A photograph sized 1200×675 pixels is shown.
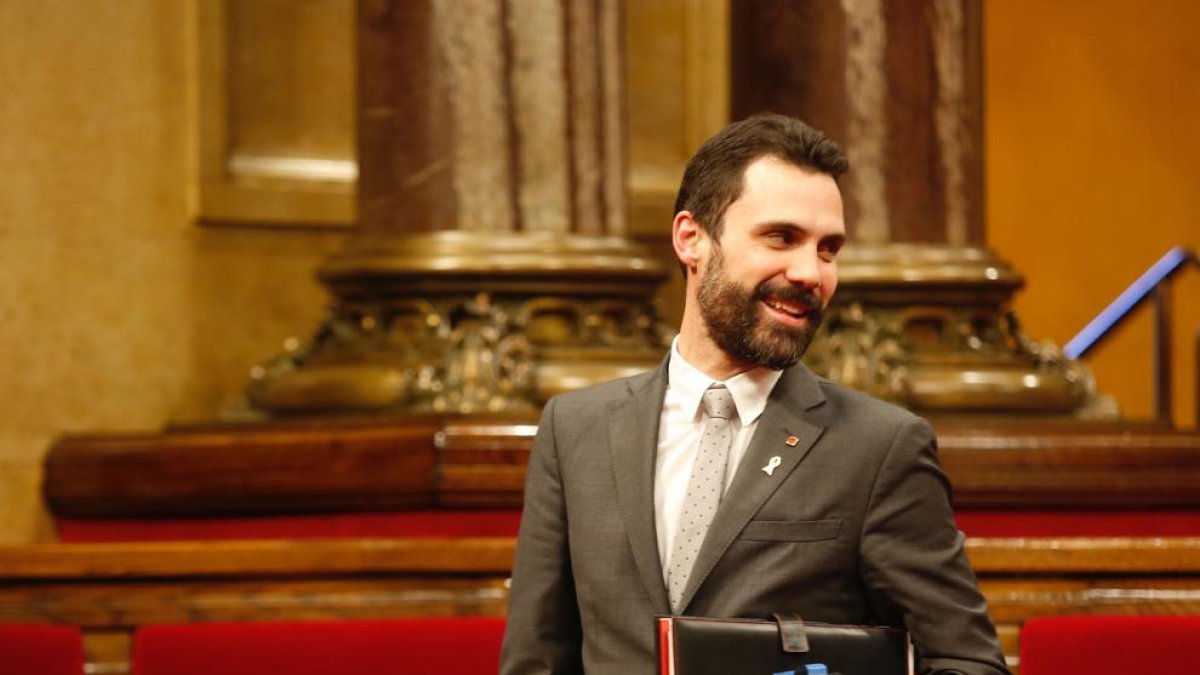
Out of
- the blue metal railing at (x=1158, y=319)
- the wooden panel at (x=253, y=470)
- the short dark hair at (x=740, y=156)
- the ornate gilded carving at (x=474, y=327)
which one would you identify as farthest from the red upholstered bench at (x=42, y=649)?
the blue metal railing at (x=1158, y=319)

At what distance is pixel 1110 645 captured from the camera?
337cm

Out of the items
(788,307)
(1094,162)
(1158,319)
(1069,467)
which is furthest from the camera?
(1094,162)

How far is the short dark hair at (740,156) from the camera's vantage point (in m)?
2.12

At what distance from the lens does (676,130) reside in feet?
21.9

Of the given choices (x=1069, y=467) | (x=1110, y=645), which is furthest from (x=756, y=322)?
(x=1069, y=467)

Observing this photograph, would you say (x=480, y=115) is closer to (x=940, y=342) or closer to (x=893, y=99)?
(x=893, y=99)

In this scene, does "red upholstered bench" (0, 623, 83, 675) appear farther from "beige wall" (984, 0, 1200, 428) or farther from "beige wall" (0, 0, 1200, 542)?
"beige wall" (984, 0, 1200, 428)

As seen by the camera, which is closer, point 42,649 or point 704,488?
point 704,488

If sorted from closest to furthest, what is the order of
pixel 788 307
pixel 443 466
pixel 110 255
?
pixel 788 307
pixel 443 466
pixel 110 255

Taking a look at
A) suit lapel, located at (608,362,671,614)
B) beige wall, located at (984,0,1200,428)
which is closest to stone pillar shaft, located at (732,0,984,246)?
suit lapel, located at (608,362,671,614)

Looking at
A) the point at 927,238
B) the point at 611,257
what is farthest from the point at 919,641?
the point at 927,238

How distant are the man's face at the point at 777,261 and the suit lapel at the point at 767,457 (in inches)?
2.9

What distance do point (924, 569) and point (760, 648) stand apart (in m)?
0.20

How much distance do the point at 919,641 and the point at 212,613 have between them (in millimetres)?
1758
